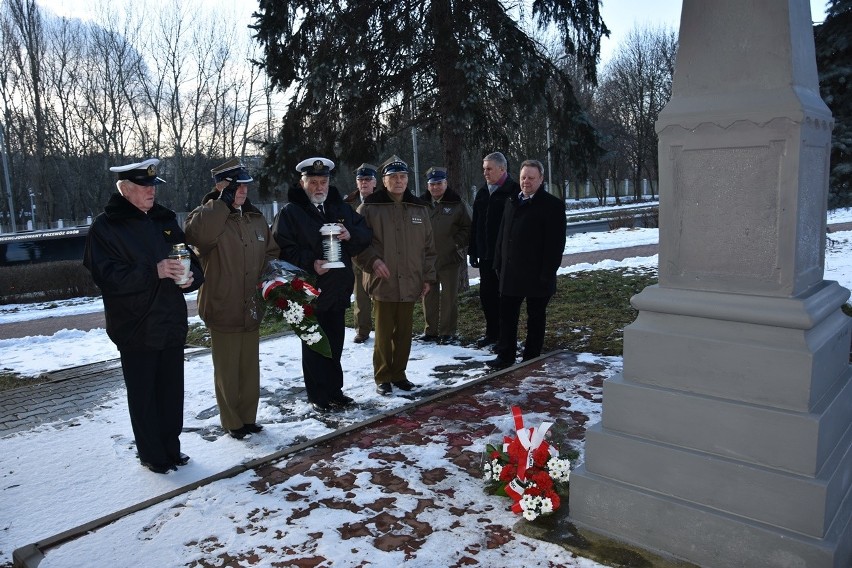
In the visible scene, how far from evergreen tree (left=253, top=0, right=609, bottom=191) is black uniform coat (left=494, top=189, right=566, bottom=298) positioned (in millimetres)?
3503

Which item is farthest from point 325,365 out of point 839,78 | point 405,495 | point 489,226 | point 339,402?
point 839,78

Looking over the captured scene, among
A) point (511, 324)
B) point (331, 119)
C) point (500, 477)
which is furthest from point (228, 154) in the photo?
point (500, 477)

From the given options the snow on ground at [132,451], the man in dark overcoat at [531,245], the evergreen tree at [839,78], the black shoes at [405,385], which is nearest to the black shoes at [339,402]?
the snow on ground at [132,451]

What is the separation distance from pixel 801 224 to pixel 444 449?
250cm

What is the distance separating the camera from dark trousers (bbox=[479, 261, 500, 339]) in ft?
24.8

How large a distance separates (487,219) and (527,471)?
4.06 metres

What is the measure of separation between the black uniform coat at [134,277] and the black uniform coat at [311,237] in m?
1.05

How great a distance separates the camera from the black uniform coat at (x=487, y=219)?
23.1 feet

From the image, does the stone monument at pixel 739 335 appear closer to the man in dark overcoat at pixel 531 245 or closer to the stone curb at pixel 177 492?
the stone curb at pixel 177 492

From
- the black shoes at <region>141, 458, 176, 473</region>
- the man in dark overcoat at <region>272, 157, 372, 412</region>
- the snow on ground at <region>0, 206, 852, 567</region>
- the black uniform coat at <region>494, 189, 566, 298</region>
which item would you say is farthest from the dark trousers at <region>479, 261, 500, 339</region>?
the black shoes at <region>141, 458, 176, 473</region>

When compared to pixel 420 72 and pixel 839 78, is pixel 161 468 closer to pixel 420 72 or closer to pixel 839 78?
pixel 420 72

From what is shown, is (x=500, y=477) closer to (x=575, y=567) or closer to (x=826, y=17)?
(x=575, y=567)

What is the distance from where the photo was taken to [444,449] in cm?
435

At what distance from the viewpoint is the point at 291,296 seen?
15.2 feet
